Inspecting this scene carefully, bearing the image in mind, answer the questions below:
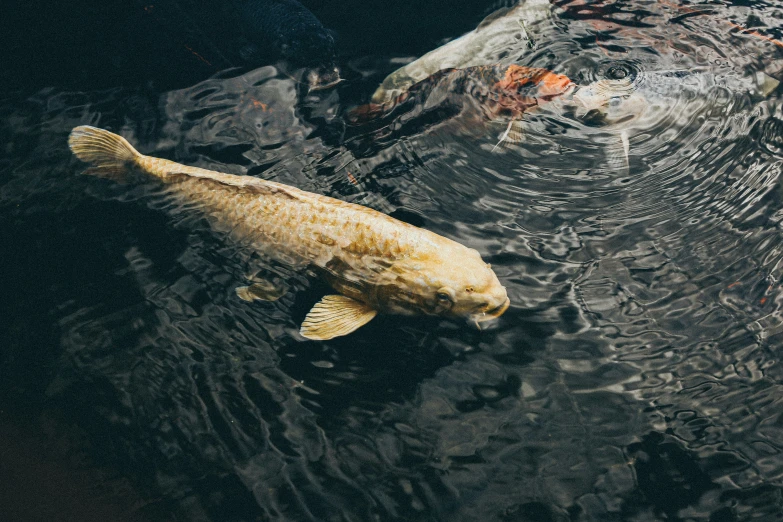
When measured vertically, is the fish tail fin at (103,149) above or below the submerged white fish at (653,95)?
below

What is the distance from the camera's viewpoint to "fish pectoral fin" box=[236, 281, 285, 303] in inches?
128

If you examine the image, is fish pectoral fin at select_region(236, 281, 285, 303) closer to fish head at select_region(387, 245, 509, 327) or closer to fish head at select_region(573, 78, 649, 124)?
fish head at select_region(387, 245, 509, 327)

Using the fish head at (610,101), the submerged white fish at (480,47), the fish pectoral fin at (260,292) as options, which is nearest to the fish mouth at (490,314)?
the fish pectoral fin at (260,292)

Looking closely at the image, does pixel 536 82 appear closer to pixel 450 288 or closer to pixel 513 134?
pixel 513 134

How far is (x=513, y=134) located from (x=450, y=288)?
1596 mm

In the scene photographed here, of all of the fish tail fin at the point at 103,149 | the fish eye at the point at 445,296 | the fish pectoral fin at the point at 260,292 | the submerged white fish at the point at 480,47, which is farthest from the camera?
the submerged white fish at the point at 480,47

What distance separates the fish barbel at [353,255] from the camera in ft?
Answer: 9.80

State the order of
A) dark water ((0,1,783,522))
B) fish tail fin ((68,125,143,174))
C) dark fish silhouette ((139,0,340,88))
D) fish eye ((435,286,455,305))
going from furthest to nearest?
dark fish silhouette ((139,0,340,88))
fish tail fin ((68,125,143,174))
fish eye ((435,286,455,305))
dark water ((0,1,783,522))

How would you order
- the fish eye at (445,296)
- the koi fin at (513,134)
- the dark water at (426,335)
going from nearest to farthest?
the dark water at (426,335) → the fish eye at (445,296) → the koi fin at (513,134)

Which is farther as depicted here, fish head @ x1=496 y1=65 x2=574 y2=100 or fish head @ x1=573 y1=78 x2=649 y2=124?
fish head @ x1=496 y1=65 x2=574 y2=100

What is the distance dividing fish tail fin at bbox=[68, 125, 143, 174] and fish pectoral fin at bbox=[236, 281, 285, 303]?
127cm

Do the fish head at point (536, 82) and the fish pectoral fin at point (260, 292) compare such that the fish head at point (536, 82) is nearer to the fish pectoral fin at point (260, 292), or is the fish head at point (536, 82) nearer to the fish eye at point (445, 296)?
the fish eye at point (445, 296)

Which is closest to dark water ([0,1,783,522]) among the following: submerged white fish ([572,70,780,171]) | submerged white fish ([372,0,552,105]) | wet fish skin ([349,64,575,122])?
submerged white fish ([572,70,780,171])

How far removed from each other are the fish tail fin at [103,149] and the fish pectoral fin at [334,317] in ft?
5.65
